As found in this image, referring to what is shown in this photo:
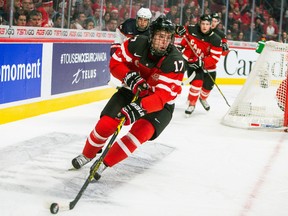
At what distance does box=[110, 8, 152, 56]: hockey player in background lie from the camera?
5898mm

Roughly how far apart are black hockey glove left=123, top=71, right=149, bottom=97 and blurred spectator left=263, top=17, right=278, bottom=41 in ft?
27.4

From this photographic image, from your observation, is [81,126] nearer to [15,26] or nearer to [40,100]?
[40,100]

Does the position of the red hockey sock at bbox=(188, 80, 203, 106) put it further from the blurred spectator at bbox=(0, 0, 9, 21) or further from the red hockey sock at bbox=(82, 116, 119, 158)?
the red hockey sock at bbox=(82, 116, 119, 158)

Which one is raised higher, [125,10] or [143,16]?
[125,10]

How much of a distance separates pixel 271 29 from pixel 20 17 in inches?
254

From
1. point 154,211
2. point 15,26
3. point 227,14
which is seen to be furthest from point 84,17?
point 154,211

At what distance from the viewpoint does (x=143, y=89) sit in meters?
3.32

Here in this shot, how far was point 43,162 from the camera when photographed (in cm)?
394

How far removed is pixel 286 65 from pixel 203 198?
3.22m

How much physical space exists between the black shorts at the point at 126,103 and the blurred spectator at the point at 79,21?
408 cm

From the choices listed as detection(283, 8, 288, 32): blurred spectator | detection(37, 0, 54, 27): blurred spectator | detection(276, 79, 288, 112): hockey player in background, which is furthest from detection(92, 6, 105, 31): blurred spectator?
detection(283, 8, 288, 32): blurred spectator

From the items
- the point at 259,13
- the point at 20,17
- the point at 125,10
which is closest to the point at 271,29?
the point at 259,13

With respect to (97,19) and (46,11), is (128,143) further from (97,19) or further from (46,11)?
(97,19)

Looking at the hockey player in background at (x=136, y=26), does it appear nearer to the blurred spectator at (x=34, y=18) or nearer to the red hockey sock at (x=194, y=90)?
the blurred spectator at (x=34, y=18)
